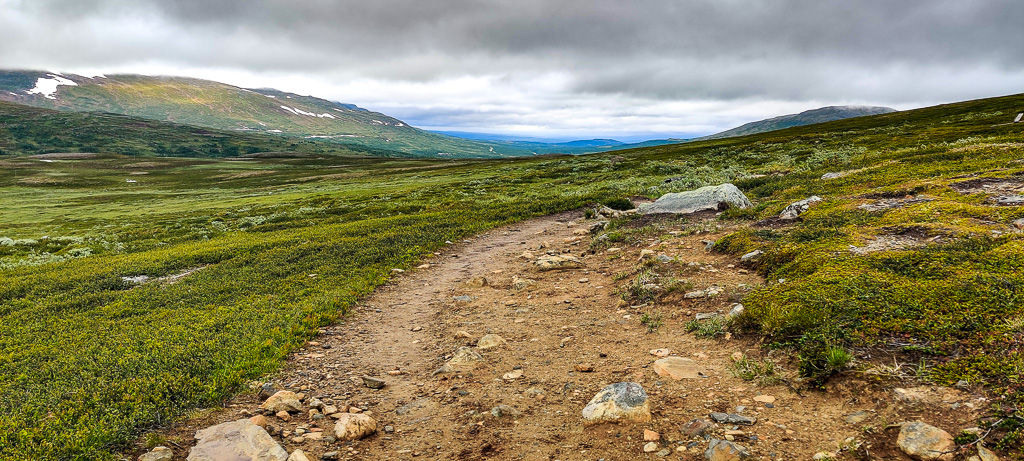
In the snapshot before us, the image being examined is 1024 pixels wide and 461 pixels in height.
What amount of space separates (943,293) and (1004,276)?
1.09 m

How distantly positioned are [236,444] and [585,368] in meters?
5.75

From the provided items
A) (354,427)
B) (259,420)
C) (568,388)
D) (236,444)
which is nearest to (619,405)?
(568,388)

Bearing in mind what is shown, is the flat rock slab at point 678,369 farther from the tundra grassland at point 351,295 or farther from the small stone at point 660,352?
the tundra grassland at point 351,295

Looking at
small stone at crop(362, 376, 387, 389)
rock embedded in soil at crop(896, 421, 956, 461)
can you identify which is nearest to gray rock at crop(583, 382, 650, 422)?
rock embedded in soil at crop(896, 421, 956, 461)

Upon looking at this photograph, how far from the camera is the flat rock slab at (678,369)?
7277mm

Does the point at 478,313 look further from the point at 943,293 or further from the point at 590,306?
the point at 943,293

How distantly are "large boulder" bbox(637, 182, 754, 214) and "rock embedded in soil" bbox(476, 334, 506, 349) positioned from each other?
51.5 feet

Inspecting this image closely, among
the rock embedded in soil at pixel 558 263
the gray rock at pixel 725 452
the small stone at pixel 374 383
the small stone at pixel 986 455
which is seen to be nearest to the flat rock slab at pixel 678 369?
the gray rock at pixel 725 452

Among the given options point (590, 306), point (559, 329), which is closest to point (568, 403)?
point (559, 329)

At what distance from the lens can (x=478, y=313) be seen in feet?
42.4

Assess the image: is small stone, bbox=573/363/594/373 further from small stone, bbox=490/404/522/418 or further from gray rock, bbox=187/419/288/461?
gray rock, bbox=187/419/288/461

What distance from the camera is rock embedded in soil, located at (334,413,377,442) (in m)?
7.12

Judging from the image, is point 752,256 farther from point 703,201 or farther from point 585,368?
point 703,201

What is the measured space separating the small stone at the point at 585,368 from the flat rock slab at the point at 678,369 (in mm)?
1175
